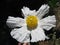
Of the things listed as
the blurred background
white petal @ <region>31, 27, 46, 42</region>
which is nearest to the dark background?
the blurred background

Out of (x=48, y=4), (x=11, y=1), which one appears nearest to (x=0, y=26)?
(x=11, y=1)

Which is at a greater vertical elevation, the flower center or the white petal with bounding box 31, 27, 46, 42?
the flower center

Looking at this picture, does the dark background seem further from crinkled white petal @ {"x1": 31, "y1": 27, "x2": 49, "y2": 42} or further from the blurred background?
crinkled white petal @ {"x1": 31, "y1": 27, "x2": 49, "y2": 42}

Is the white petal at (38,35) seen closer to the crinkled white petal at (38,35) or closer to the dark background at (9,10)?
the crinkled white petal at (38,35)

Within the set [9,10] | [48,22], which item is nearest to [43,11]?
[48,22]

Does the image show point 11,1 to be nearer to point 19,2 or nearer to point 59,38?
point 19,2

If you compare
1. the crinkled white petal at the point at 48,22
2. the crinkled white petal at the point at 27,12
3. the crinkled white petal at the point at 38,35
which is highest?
the crinkled white petal at the point at 27,12

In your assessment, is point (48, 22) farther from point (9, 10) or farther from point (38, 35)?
point (9, 10)

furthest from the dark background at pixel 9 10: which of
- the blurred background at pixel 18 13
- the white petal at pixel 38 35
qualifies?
the white petal at pixel 38 35
